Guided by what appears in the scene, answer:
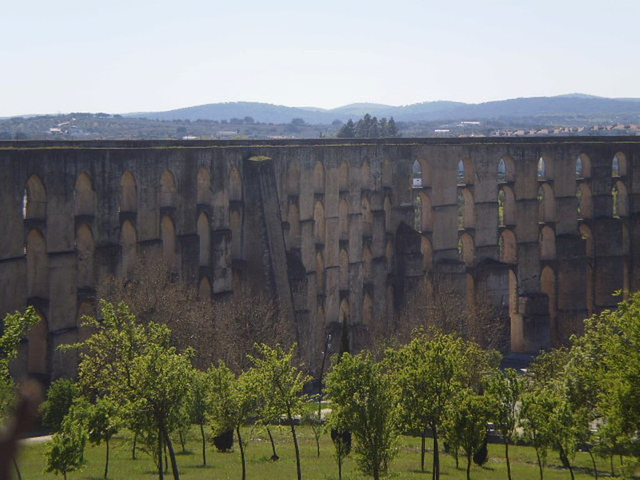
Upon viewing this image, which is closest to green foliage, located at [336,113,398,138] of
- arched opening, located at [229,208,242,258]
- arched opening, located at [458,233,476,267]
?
arched opening, located at [458,233,476,267]

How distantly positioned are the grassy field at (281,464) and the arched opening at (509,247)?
25.0 meters

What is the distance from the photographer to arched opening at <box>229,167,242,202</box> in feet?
154

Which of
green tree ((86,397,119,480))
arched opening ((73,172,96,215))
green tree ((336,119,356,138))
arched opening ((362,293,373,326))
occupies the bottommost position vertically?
arched opening ((362,293,373,326))

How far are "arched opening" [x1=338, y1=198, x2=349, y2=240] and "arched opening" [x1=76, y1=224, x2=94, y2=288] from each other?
728 inches

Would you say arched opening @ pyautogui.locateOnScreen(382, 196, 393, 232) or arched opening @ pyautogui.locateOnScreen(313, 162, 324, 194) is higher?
arched opening @ pyautogui.locateOnScreen(313, 162, 324, 194)

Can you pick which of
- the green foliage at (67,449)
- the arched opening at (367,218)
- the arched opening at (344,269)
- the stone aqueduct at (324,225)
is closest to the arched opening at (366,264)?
the stone aqueduct at (324,225)

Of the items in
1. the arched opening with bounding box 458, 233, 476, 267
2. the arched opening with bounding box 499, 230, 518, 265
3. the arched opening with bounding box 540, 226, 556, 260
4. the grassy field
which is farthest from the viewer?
the arched opening with bounding box 540, 226, 556, 260

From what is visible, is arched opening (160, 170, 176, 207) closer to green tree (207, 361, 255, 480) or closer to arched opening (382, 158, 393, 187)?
arched opening (382, 158, 393, 187)

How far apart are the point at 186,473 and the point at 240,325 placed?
47.8ft

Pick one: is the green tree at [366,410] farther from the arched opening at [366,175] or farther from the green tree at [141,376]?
the arched opening at [366,175]

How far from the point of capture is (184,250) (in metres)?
43.0

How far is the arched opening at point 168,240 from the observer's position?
43156mm

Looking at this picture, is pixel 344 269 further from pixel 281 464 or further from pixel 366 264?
pixel 281 464

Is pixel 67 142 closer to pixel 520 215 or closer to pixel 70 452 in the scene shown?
pixel 70 452
